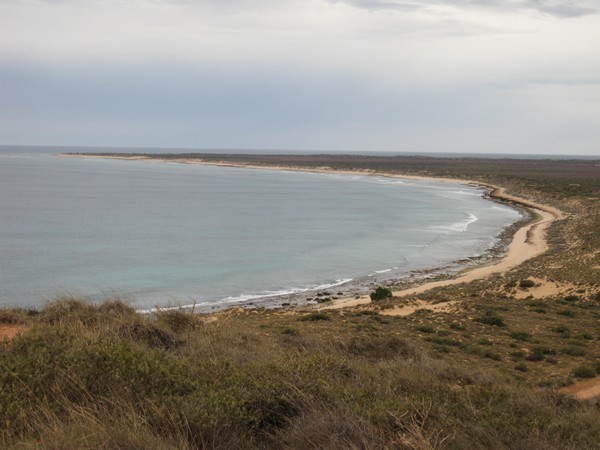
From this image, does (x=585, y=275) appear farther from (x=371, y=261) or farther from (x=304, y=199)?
(x=304, y=199)

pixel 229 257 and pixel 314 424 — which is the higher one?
pixel 314 424

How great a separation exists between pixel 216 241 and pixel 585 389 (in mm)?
32672

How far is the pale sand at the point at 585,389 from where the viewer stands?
9562mm

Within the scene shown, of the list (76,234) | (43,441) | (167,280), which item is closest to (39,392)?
(43,441)

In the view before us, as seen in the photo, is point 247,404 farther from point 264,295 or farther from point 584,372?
point 264,295

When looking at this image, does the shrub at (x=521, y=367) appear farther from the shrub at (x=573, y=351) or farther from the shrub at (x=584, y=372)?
the shrub at (x=573, y=351)

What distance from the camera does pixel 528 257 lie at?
33.1 metres

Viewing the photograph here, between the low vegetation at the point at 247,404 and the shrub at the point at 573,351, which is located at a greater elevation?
the low vegetation at the point at 247,404

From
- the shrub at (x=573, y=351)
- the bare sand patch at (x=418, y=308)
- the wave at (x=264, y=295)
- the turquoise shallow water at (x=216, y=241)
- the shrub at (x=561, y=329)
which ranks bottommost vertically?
the wave at (x=264, y=295)

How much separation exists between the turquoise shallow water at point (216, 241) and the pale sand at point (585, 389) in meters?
9.33

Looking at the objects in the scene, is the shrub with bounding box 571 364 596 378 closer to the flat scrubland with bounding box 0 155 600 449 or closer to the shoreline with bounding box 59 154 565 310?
the flat scrubland with bounding box 0 155 600 449

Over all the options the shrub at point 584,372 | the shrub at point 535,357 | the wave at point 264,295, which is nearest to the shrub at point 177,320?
the shrub at point 535,357

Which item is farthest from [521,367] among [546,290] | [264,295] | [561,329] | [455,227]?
[455,227]

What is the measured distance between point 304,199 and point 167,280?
47.1 m
